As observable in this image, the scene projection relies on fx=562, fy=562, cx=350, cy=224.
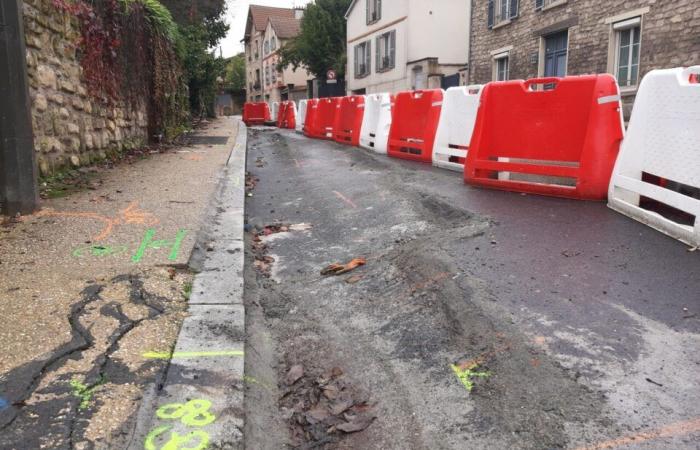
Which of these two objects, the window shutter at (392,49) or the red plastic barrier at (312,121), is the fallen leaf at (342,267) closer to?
the red plastic barrier at (312,121)

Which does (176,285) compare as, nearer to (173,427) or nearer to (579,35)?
(173,427)

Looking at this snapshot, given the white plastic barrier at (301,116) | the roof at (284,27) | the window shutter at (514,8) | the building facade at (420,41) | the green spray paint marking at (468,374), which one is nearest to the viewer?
the green spray paint marking at (468,374)

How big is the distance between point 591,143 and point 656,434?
13.5ft

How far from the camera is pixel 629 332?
2.70 metres

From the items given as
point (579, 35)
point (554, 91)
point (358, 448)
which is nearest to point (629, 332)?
point (358, 448)

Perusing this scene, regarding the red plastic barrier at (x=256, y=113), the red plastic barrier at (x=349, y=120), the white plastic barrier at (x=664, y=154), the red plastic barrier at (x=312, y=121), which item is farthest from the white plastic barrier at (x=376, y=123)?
the red plastic barrier at (x=256, y=113)

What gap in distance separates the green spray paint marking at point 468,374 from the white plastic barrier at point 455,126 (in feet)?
19.5

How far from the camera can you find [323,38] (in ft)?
135

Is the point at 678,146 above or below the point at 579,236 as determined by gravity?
above

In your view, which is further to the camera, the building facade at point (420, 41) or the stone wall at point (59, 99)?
the building facade at point (420, 41)

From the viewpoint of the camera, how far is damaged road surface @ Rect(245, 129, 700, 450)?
7.02 ft

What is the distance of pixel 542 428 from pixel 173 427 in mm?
1336

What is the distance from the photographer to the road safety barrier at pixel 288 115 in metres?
26.5

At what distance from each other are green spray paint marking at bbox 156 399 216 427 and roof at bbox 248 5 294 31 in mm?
66370
